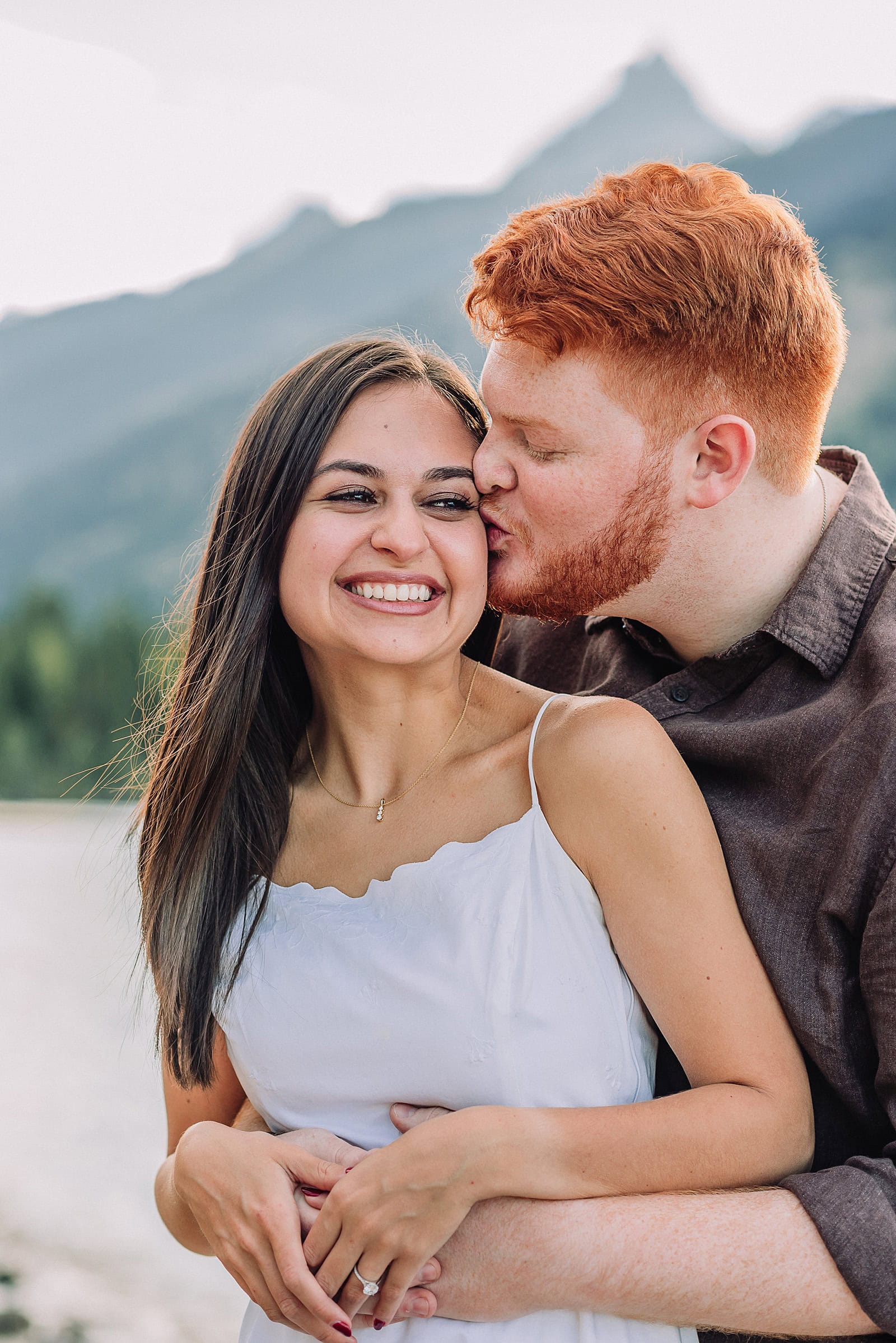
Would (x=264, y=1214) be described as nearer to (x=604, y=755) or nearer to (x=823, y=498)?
(x=604, y=755)

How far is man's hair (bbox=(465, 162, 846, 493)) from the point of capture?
160 cm

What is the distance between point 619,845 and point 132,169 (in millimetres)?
16626

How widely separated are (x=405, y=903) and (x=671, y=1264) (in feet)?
1.79

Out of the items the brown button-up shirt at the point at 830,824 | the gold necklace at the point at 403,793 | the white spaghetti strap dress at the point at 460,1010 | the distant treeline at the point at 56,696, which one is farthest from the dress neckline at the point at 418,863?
the distant treeline at the point at 56,696

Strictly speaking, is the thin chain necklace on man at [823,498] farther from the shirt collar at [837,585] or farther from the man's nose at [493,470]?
the man's nose at [493,470]

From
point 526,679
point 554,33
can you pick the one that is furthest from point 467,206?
point 526,679

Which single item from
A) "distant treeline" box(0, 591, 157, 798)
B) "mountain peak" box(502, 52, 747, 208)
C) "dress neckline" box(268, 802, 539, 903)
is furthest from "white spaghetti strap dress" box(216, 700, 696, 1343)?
"mountain peak" box(502, 52, 747, 208)

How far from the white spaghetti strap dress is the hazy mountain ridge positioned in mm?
15149

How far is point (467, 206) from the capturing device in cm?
2380

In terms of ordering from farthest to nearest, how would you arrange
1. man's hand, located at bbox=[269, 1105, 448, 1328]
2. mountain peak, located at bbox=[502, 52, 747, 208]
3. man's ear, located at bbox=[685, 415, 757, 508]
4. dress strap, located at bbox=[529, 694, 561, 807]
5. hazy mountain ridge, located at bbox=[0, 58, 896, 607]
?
mountain peak, located at bbox=[502, 52, 747, 208]
hazy mountain ridge, located at bbox=[0, 58, 896, 607]
man's ear, located at bbox=[685, 415, 757, 508]
dress strap, located at bbox=[529, 694, 561, 807]
man's hand, located at bbox=[269, 1105, 448, 1328]

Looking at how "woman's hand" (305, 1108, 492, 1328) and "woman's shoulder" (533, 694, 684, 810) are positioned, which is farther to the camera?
"woman's shoulder" (533, 694, 684, 810)

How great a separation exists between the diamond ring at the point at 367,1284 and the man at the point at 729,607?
3.5 inches

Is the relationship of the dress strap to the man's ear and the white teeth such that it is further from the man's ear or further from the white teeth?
the man's ear

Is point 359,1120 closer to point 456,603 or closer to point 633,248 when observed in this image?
point 456,603
